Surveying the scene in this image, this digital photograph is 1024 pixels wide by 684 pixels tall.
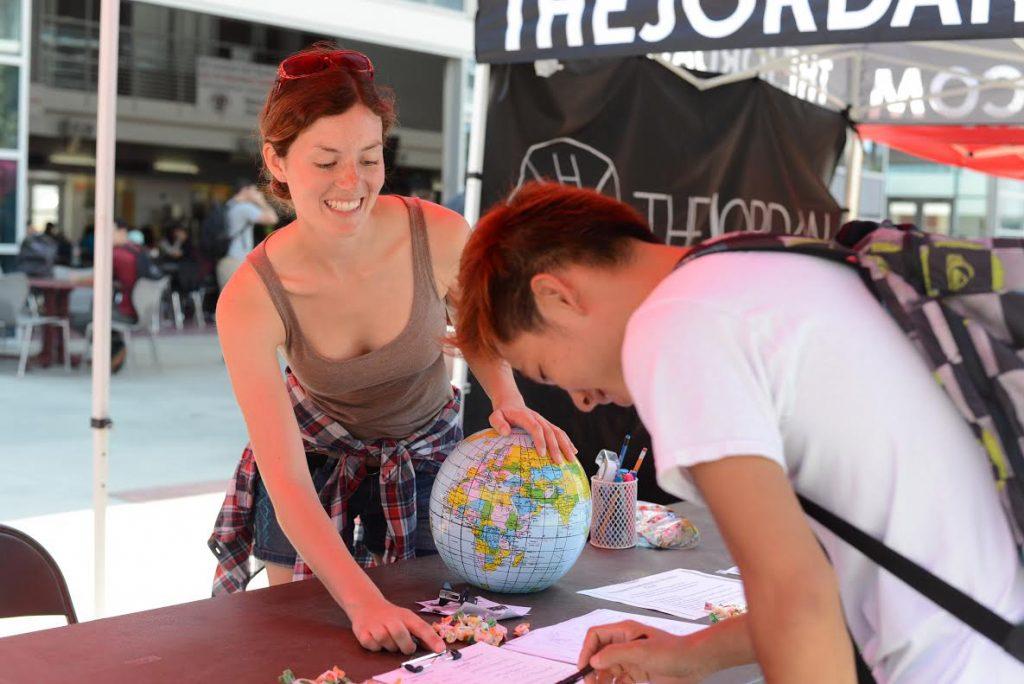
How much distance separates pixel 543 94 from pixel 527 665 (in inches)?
110

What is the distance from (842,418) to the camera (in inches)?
41.1

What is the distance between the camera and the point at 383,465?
87.2 inches

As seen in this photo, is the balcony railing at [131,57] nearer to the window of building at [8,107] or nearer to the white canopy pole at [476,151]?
the window of building at [8,107]

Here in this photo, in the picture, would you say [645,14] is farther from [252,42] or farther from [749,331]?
[252,42]

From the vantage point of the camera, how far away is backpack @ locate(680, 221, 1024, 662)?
104 centimetres

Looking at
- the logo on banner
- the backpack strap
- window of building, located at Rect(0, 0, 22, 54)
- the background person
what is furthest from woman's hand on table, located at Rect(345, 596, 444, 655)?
window of building, located at Rect(0, 0, 22, 54)

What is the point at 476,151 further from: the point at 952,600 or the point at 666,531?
the point at 952,600

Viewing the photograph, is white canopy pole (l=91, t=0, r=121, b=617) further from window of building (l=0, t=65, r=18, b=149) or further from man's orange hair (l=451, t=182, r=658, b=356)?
window of building (l=0, t=65, r=18, b=149)

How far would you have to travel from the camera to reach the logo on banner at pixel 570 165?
407cm

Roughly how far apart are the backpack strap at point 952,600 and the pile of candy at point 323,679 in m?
0.77

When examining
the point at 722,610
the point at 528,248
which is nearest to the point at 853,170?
the point at 722,610

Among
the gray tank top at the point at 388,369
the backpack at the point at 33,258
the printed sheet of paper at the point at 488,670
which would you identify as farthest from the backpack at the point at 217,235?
the printed sheet of paper at the point at 488,670

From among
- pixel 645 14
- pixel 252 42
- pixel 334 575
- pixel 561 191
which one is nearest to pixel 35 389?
pixel 645 14

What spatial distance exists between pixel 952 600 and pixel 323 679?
0.84m
